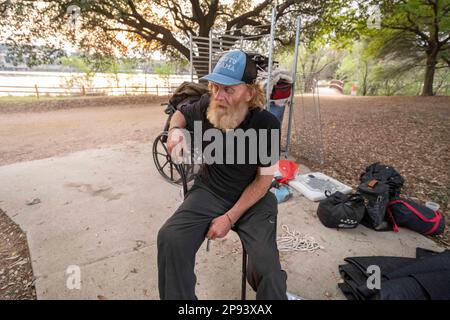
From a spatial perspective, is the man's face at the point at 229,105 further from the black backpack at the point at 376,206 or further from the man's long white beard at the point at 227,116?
the black backpack at the point at 376,206

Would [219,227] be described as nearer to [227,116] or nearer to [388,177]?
[227,116]

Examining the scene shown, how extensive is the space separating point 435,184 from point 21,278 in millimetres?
3952

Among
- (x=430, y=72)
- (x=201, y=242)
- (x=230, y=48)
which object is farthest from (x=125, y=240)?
(x=430, y=72)

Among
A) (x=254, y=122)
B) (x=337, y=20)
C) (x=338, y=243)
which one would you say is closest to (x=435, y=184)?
(x=338, y=243)

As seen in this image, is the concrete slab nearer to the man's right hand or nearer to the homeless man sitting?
the homeless man sitting

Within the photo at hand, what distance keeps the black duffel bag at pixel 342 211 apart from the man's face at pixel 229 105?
3.99 feet

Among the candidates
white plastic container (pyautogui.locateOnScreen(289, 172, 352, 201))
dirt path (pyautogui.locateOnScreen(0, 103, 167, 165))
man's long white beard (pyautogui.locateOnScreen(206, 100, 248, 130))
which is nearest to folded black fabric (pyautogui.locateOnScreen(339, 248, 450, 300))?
white plastic container (pyautogui.locateOnScreen(289, 172, 352, 201))

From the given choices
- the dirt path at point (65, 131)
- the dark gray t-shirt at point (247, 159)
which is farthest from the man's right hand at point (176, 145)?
the dirt path at point (65, 131)

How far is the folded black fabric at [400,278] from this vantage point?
122 centimetres

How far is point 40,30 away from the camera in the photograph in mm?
6977

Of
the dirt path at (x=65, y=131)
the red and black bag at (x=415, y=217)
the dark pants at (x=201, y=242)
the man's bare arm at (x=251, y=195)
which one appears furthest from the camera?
the dirt path at (x=65, y=131)

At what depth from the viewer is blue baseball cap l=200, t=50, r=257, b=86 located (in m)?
1.27

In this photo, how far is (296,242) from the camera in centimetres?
185

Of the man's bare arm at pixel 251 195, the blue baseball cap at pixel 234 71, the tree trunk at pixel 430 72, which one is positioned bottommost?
the man's bare arm at pixel 251 195
